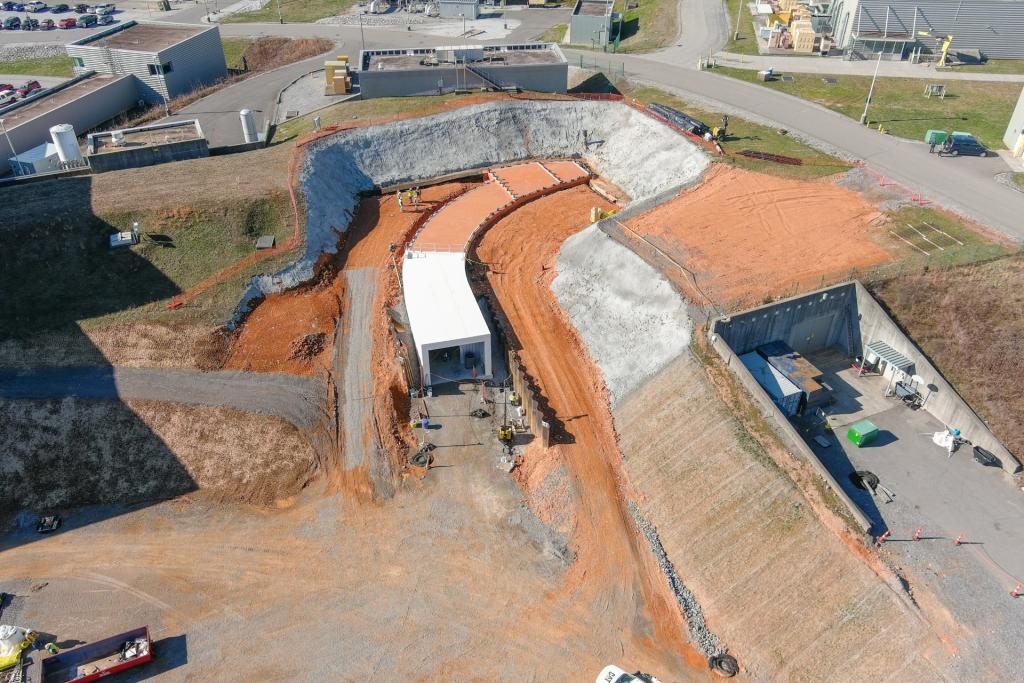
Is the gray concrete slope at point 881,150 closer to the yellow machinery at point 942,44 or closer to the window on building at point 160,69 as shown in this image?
the yellow machinery at point 942,44

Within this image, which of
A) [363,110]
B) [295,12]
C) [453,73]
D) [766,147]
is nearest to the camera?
[766,147]

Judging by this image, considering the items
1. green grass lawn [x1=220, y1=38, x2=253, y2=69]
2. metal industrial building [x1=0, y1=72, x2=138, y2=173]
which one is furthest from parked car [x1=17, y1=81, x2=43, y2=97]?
green grass lawn [x1=220, y1=38, x2=253, y2=69]

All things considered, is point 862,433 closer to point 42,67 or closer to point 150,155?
point 150,155

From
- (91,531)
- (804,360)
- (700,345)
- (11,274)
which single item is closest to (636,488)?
(700,345)

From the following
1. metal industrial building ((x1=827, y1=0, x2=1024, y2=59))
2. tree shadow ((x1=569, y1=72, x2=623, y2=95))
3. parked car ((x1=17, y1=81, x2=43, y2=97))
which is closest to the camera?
tree shadow ((x1=569, y1=72, x2=623, y2=95))

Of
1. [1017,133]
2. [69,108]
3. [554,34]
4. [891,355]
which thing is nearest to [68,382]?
[69,108]

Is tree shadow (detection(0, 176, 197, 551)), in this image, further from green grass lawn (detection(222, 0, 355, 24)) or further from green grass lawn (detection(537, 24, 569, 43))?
green grass lawn (detection(222, 0, 355, 24))
